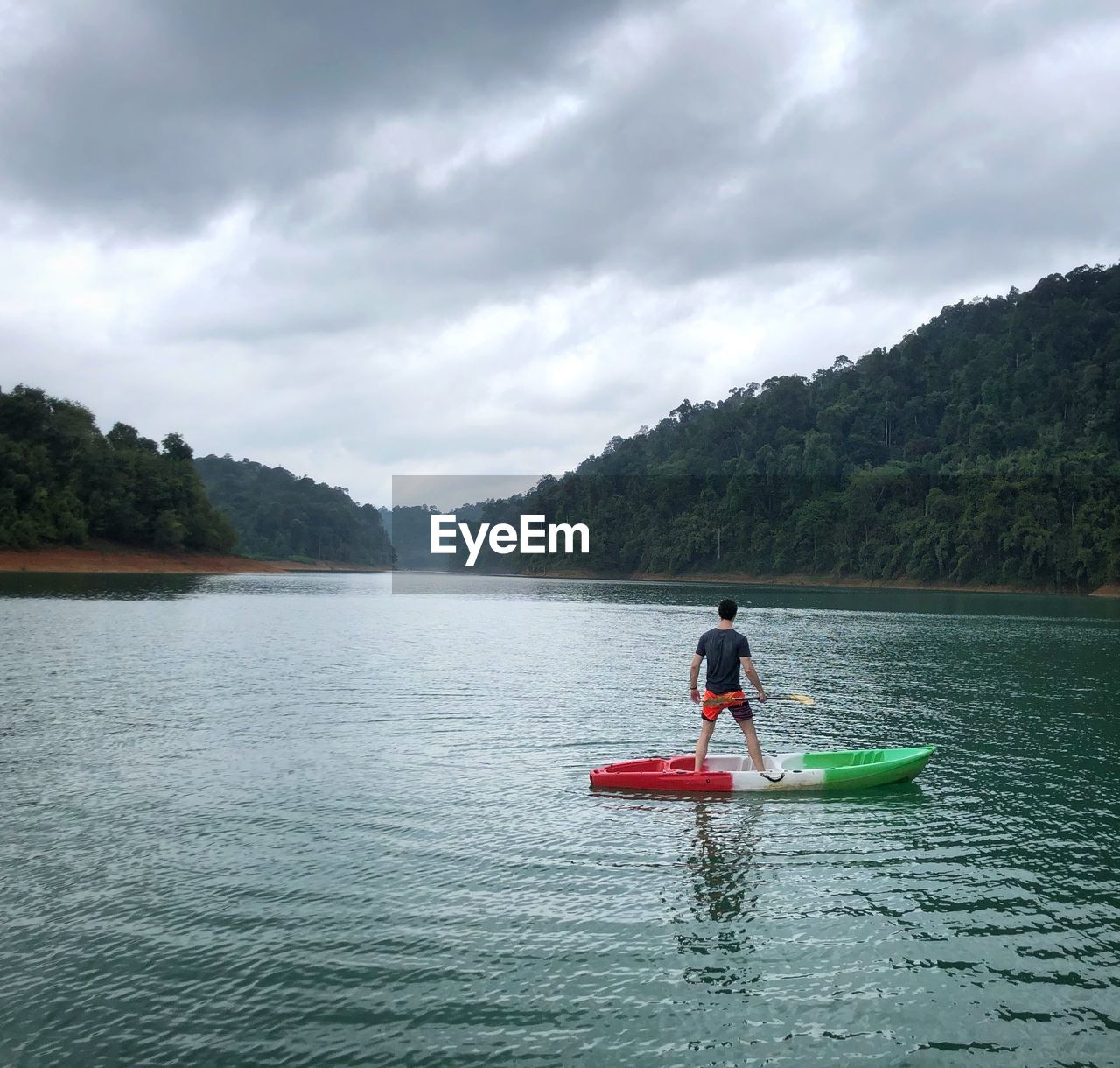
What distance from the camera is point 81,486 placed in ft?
374

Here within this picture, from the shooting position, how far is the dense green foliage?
102688mm

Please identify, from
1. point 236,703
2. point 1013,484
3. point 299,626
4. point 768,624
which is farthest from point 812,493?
point 236,703

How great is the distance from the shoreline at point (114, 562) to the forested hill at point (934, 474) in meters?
82.8

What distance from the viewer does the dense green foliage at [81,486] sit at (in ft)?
337

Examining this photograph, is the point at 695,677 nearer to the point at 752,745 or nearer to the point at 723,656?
the point at 723,656

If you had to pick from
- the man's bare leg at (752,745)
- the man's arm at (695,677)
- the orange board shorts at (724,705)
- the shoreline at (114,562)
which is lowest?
the man's bare leg at (752,745)

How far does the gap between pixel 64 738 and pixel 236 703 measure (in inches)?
204

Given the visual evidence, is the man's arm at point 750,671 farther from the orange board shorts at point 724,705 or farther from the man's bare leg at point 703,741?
the man's bare leg at point 703,741

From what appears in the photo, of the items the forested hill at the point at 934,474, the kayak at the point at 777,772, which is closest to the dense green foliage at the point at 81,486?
the forested hill at the point at 934,474

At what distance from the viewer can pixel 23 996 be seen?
744 centimetres

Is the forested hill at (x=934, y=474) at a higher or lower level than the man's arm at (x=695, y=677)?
higher

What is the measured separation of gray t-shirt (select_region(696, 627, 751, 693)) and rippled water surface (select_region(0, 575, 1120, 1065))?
1.83 meters

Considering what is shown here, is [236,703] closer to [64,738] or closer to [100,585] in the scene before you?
[64,738]

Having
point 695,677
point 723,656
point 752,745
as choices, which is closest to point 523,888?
point 723,656
